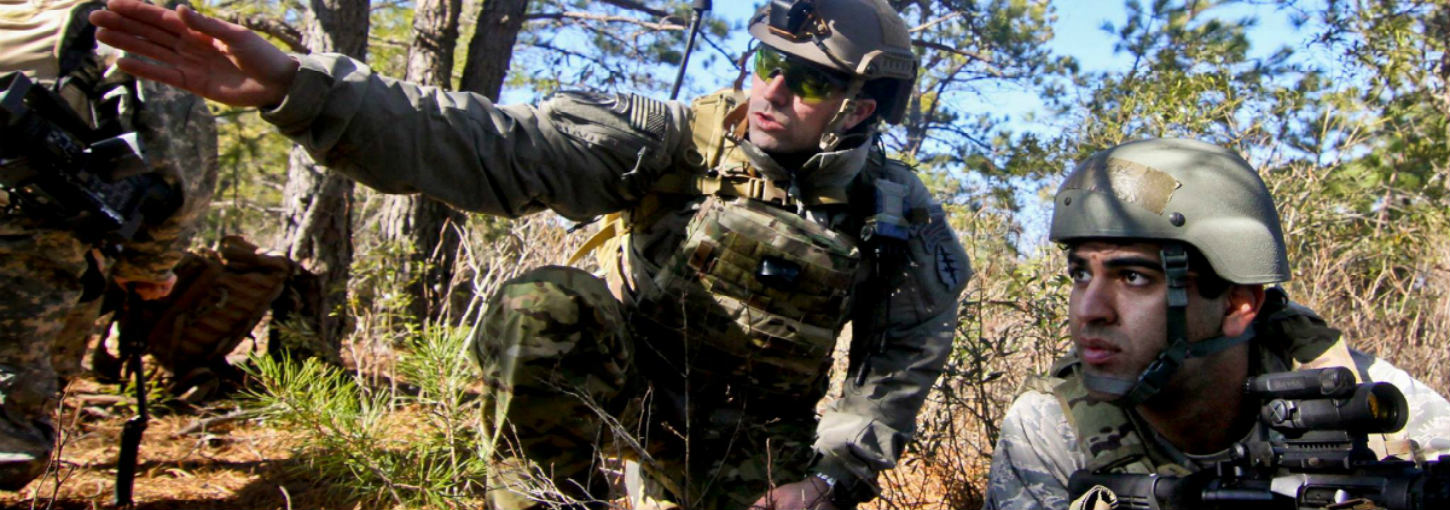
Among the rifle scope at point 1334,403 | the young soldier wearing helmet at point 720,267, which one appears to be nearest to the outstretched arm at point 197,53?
the young soldier wearing helmet at point 720,267

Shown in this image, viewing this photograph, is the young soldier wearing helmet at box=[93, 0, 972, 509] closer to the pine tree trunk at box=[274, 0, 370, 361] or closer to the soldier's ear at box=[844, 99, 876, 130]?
the soldier's ear at box=[844, 99, 876, 130]

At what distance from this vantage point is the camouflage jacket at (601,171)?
2.43 meters

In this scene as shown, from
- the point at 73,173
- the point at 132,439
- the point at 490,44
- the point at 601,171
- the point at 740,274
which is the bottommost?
the point at 132,439

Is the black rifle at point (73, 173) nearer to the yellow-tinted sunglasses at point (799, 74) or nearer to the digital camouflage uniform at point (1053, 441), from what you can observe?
the yellow-tinted sunglasses at point (799, 74)

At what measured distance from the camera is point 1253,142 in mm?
5957

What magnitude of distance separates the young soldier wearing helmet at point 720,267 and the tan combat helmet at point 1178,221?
93cm

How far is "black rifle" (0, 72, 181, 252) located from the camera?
309 cm

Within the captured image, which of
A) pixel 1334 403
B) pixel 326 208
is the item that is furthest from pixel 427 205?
pixel 1334 403

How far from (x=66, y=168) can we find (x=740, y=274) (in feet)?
6.81

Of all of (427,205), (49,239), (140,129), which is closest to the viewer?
(49,239)

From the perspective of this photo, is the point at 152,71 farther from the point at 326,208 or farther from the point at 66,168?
the point at 326,208

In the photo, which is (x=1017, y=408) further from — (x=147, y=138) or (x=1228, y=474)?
(x=147, y=138)

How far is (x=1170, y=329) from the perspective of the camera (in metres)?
2.12

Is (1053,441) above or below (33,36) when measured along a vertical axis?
below
